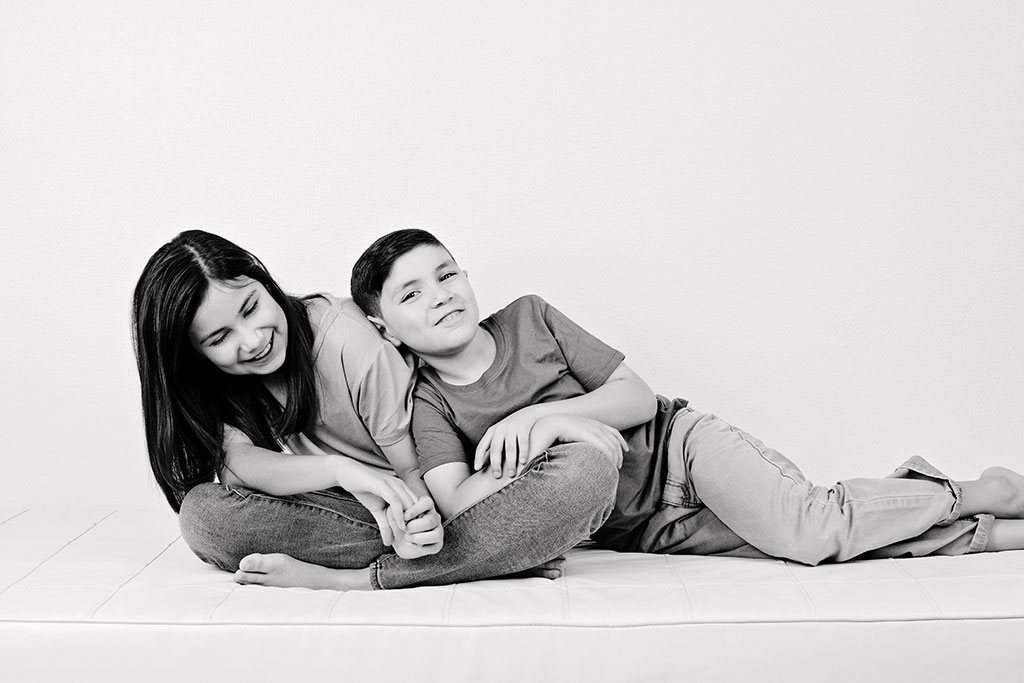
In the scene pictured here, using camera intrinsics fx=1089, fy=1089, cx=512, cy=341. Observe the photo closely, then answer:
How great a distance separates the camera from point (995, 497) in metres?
1.59

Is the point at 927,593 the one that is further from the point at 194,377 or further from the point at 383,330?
the point at 194,377

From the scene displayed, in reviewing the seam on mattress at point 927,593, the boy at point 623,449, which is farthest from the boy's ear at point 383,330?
the seam on mattress at point 927,593

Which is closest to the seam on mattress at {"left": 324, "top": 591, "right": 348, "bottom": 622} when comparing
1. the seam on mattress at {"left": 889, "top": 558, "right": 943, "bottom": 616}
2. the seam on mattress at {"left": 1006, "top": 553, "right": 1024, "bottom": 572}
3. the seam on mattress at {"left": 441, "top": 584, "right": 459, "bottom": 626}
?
the seam on mattress at {"left": 441, "top": 584, "right": 459, "bottom": 626}

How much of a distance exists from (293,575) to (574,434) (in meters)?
0.44

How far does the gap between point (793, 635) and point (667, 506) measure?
1.31ft

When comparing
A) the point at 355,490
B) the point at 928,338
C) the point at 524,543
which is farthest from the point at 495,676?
the point at 928,338

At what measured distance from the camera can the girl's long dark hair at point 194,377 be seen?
1.53 metres

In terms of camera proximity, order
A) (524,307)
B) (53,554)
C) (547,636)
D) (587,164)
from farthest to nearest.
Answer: (587,164) < (524,307) < (53,554) < (547,636)

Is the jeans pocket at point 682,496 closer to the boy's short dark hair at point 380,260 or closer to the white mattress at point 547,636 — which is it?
the white mattress at point 547,636

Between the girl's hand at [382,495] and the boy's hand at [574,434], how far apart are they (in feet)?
0.63

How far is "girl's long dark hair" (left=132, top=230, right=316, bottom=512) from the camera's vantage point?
1.53 metres

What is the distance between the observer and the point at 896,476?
1.64m

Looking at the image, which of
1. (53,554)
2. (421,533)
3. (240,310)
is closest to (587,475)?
(421,533)

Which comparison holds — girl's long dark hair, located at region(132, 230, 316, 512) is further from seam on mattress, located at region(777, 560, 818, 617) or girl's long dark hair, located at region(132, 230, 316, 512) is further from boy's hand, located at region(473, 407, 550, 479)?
seam on mattress, located at region(777, 560, 818, 617)
